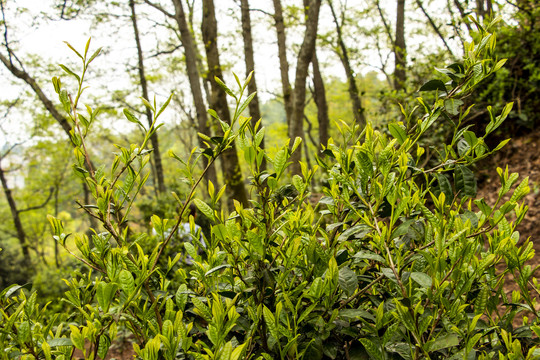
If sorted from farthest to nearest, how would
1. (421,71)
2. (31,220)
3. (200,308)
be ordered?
1. (31,220)
2. (421,71)
3. (200,308)

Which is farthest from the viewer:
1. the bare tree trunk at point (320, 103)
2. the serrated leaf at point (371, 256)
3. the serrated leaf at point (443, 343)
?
the bare tree trunk at point (320, 103)

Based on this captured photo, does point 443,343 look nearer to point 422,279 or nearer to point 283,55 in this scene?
point 422,279

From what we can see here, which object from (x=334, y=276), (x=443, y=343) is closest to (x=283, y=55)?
(x=334, y=276)

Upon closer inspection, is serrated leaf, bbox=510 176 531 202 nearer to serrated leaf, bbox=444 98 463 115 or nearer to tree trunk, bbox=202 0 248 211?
serrated leaf, bbox=444 98 463 115

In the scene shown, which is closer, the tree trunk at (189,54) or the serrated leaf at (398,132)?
the serrated leaf at (398,132)

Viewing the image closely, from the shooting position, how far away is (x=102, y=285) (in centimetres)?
87

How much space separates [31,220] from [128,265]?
29013mm

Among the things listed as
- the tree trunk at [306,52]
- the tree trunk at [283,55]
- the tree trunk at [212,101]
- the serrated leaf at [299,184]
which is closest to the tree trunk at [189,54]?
the tree trunk at [212,101]

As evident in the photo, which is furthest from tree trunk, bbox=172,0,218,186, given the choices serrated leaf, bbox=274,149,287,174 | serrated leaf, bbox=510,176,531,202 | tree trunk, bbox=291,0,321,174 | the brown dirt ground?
serrated leaf, bbox=510,176,531,202

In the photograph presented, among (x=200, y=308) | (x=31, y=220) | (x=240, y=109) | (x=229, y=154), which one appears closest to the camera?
(x=200, y=308)

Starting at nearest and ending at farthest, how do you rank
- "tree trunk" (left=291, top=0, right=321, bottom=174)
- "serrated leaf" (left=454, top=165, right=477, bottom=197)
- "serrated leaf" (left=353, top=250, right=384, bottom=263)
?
"serrated leaf" (left=353, top=250, right=384, bottom=263), "serrated leaf" (left=454, top=165, right=477, bottom=197), "tree trunk" (left=291, top=0, right=321, bottom=174)

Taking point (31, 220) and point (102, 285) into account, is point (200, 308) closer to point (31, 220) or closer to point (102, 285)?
point (102, 285)

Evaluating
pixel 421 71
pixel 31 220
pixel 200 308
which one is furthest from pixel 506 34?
pixel 31 220

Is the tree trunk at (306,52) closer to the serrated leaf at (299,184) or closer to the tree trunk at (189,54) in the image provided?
the tree trunk at (189,54)
